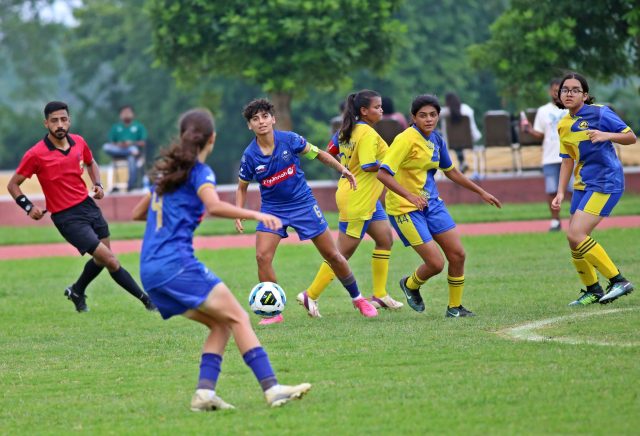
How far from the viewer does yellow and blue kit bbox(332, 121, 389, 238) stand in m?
11.2

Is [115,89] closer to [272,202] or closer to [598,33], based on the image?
[598,33]

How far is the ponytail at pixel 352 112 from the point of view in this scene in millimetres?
11242

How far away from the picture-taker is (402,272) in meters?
14.9

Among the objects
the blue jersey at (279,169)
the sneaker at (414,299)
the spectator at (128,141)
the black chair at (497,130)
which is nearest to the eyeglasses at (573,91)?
the sneaker at (414,299)

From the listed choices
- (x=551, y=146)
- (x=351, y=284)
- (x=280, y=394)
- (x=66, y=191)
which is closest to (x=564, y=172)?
(x=351, y=284)

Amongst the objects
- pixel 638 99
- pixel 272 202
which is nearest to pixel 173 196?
pixel 272 202

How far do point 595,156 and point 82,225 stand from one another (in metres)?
4.92

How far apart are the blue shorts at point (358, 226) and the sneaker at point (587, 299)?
6.25 feet

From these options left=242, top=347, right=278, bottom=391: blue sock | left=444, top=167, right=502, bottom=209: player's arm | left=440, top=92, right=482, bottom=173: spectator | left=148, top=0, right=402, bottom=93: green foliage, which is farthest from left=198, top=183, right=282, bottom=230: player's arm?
left=148, top=0, right=402, bottom=93: green foliage

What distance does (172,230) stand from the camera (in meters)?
7.11

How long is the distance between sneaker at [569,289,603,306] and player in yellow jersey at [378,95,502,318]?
1.01 m

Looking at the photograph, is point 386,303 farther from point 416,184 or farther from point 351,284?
point 416,184

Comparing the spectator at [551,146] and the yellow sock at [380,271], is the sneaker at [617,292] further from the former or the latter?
the spectator at [551,146]

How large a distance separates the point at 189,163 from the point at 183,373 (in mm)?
2038
